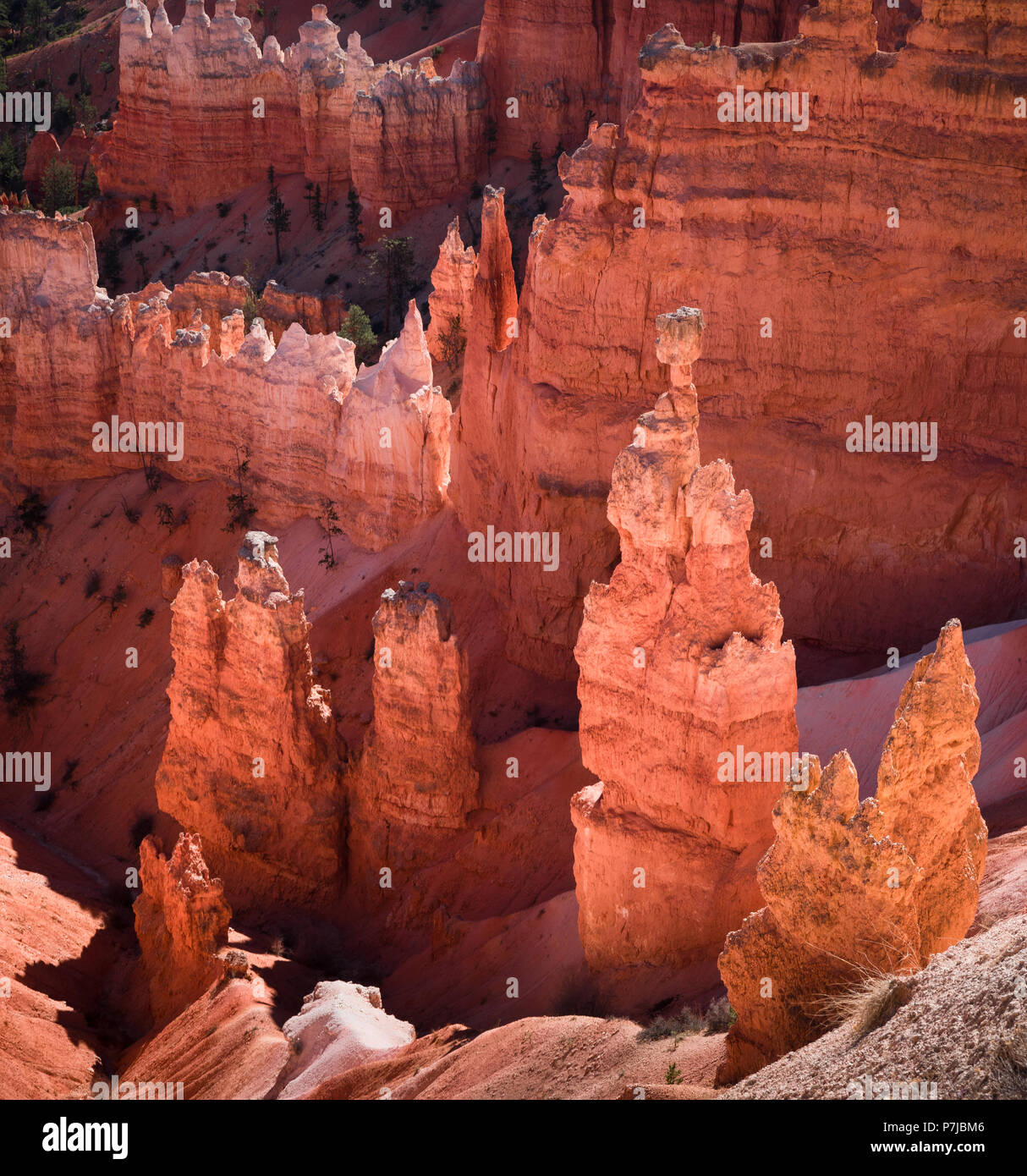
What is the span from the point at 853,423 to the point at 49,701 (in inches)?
657

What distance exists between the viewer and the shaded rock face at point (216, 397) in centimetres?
2922

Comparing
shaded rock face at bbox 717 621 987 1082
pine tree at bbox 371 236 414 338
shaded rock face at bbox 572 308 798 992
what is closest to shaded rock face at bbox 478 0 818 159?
pine tree at bbox 371 236 414 338

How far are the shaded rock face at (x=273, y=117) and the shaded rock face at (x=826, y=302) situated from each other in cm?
2946

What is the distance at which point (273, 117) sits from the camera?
57.4 m

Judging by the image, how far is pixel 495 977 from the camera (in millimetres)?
20031

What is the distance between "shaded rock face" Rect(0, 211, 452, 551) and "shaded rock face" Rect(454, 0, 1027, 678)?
4.50 meters

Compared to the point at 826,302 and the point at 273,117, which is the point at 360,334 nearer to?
the point at 273,117

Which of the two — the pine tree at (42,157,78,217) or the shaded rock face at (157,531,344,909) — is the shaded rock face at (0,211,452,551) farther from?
the pine tree at (42,157,78,217)

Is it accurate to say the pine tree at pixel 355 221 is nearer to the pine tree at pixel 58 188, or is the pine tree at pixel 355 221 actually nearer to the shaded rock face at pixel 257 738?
the pine tree at pixel 58 188

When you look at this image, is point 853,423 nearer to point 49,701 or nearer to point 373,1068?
point 373,1068

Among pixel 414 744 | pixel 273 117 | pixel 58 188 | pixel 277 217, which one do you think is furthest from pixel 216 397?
pixel 58 188

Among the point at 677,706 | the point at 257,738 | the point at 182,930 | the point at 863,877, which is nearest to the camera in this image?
the point at 863,877

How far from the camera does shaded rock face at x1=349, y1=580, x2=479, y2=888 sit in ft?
72.6

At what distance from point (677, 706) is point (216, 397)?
18405 mm
